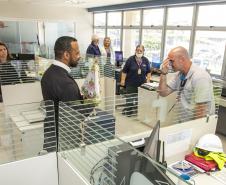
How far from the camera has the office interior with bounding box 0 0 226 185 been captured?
1.36 m

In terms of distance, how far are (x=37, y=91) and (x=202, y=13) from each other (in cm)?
382

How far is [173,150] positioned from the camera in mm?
1892

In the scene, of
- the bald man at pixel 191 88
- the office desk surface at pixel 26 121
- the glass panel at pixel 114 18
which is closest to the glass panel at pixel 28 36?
the glass panel at pixel 114 18

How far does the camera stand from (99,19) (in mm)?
9141

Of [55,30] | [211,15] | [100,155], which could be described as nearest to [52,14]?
[55,30]

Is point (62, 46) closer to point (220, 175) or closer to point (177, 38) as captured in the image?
point (220, 175)

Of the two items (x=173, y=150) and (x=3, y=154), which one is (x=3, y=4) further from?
(x=173, y=150)

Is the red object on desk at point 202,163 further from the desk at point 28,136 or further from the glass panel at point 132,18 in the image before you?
the glass panel at point 132,18

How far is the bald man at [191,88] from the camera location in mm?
2135

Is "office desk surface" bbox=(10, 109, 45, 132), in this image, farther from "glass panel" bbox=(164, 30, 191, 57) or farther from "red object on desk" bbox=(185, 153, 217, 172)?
"glass panel" bbox=(164, 30, 191, 57)

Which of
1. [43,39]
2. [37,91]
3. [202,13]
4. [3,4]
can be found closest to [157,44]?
[202,13]

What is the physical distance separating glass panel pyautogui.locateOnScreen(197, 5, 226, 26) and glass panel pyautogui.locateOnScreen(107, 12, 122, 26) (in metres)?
3.19

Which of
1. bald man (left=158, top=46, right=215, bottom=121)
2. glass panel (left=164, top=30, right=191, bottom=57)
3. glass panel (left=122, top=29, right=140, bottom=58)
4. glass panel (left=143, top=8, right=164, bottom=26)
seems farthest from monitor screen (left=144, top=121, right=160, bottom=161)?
glass panel (left=122, top=29, right=140, bottom=58)

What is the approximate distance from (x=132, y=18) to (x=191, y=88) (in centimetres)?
554
